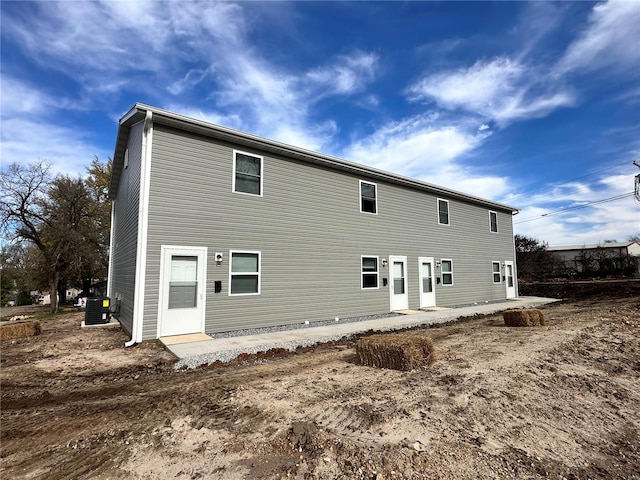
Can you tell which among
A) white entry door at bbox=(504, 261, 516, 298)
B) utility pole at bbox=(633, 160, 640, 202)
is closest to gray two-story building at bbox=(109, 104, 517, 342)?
white entry door at bbox=(504, 261, 516, 298)

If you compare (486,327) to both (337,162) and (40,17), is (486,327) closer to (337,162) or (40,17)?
(337,162)

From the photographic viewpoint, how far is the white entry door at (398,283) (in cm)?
1202

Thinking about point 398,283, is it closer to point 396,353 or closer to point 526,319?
point 526,319

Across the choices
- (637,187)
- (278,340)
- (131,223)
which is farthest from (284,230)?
(637,187)

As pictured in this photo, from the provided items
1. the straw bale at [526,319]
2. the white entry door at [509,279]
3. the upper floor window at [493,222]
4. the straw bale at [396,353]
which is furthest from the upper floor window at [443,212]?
the straw bale at [396,353]

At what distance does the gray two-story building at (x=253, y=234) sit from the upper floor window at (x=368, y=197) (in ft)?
0.13

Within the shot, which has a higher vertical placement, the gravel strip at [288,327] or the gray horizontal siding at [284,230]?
the gray horizontal siding at [284,230]

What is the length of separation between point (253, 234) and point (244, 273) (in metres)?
1.10

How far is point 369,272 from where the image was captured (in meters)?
11.4

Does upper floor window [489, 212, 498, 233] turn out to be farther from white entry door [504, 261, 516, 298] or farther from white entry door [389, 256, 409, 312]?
white entry door [389, 256, 409, 312]

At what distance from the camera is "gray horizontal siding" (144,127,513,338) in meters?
7.67

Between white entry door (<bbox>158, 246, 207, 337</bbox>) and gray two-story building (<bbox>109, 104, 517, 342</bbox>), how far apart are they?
0.02 metres

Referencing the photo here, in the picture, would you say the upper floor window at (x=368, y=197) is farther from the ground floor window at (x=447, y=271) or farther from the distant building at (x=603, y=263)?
the distant building at (x=603, y=263)

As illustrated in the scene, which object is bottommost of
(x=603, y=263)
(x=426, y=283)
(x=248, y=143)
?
(x=426, y=283)
